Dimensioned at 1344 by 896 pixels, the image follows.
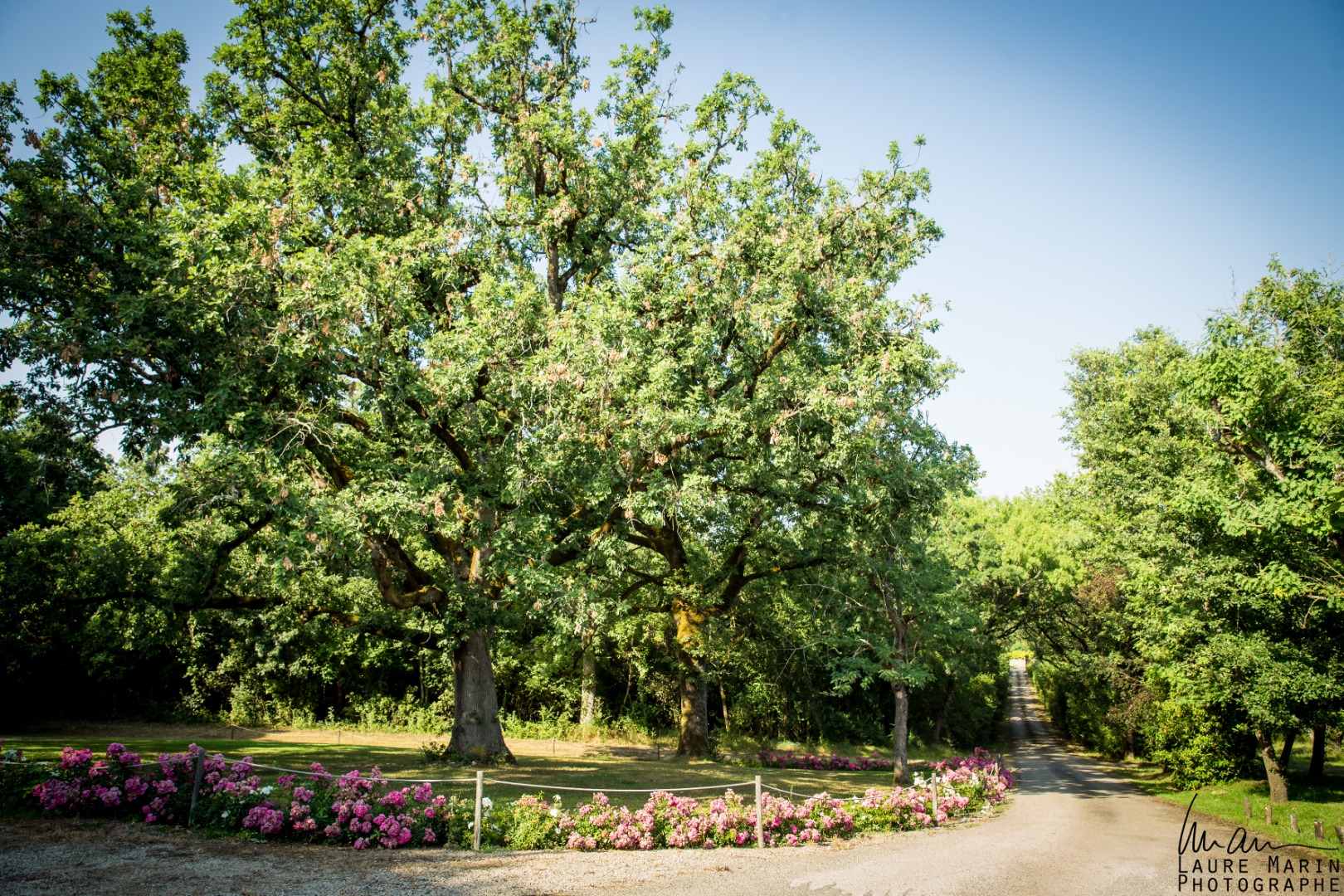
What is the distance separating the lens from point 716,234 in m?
17.4

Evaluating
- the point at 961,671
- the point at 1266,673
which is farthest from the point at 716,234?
the point at 961,671

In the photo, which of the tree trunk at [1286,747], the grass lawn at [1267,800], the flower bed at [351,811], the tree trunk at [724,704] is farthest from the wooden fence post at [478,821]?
the tree trunk at [724,704]

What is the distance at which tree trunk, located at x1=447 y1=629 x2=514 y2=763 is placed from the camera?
60.4ft

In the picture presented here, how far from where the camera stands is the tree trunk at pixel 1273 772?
20391 millimetres

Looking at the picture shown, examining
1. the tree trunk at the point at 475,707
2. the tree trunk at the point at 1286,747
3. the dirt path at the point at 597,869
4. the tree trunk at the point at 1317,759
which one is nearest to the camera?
the dirt path at the point at 597,869

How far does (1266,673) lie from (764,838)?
14913mm

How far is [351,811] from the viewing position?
1029cm

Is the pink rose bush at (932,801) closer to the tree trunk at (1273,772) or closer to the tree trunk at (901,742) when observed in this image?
the tree trunk at (901,742)

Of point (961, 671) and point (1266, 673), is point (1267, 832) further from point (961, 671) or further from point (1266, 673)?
point (961, 671)

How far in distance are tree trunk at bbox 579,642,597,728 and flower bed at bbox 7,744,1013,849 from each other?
23200mm

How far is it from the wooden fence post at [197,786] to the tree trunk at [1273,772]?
24.6 m

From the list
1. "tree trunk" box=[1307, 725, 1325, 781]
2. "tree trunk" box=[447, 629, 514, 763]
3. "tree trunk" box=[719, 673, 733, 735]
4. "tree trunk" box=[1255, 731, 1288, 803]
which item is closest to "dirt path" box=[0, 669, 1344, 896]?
"tree trunk" box=[1255, 731, 1288, 803]
